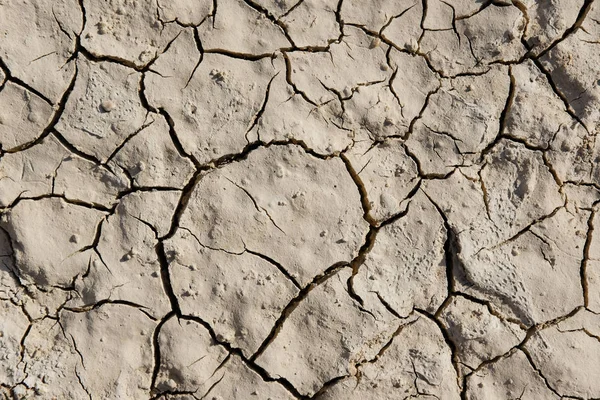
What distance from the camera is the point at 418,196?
3094 millimetres

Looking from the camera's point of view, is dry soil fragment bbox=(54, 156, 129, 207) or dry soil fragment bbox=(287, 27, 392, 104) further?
dry soil fragment bbox=(287, 27, 392, 104)

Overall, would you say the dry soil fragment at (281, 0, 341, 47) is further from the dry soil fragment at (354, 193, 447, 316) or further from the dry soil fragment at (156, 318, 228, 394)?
the dry soil fragment at (156, 318, 228, 394)

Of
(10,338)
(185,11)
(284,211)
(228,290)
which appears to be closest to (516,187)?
(284,211)

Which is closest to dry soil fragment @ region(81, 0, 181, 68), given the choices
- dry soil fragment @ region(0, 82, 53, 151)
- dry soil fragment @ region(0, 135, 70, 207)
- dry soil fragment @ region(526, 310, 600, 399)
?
dry soil fragment @ region(0, 82, 53, 151)

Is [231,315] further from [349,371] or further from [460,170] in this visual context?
[460,170]

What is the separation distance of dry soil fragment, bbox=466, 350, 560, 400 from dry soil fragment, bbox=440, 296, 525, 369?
0.05m

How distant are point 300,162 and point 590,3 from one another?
6.01ft

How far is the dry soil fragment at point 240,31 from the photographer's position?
3.12m

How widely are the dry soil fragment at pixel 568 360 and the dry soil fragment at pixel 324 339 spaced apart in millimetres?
805

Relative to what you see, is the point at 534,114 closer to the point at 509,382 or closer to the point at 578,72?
the point at 578,72

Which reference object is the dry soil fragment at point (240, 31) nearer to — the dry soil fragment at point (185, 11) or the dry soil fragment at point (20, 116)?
the dry soil fragment at point (185, 11)

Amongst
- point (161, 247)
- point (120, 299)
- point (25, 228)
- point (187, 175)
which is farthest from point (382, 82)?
point (25, 228)

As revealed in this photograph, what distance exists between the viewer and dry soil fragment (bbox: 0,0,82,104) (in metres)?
3.02

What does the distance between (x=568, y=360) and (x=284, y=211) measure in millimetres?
1644
